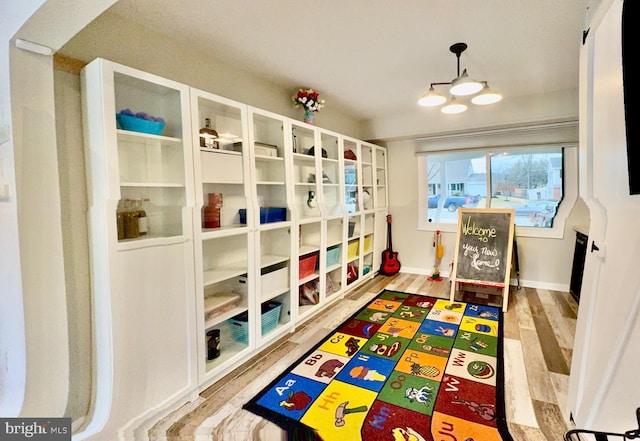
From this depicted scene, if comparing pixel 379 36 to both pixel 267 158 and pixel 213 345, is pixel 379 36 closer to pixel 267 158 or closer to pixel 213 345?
pixel 267 158

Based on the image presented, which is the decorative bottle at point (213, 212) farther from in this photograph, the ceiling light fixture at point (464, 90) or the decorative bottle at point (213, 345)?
the ceiling light fixture at point (464, 90)

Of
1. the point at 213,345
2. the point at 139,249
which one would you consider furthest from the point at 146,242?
Answer: the point at 213,345

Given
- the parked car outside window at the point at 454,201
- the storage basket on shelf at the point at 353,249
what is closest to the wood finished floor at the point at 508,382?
the storage basket on shelf at the point at 353,249

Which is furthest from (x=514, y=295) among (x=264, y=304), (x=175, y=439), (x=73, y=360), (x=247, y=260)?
(x=73, y=360)

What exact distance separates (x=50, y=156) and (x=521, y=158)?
4715 millimetres

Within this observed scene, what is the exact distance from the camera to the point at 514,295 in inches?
145

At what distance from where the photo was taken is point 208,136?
2.10 m

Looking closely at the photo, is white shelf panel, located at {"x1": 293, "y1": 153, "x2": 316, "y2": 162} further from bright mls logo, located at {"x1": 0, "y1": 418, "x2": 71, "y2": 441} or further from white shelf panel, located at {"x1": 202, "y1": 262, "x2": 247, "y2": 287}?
bright mls logo, located at {"x1": 0, "y1": 418, "x2": 71, "y2": 441}

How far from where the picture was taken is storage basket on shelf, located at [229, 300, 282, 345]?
2346mm

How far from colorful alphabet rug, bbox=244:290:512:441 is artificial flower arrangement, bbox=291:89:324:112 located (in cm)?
221

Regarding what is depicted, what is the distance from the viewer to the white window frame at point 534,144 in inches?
141

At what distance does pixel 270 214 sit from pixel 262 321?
2.93 ft

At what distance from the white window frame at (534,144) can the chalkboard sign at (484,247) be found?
0.66m

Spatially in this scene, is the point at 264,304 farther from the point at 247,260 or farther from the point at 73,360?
the point at 73,360
